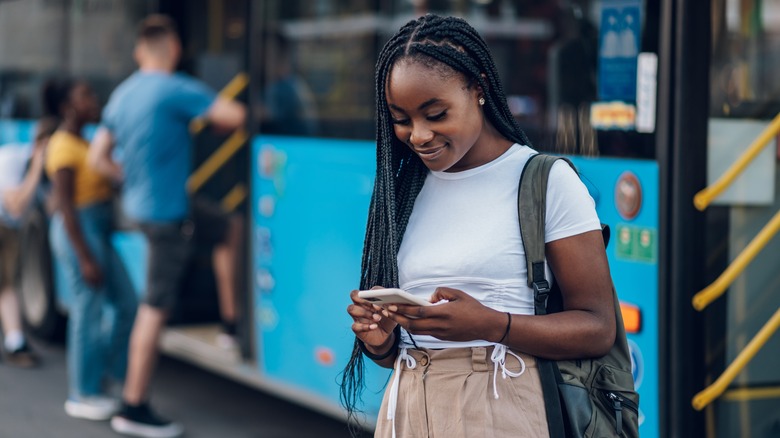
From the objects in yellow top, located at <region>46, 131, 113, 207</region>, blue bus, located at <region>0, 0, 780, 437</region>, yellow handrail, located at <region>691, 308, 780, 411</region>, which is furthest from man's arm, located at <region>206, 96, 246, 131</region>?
yellow handrail, located at <region>691, 308, 780, 411</region>

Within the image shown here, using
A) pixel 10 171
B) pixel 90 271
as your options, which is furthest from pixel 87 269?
pixel 10 171

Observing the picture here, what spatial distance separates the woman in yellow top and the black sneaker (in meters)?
0.43

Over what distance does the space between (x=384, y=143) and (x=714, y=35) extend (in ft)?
5.52

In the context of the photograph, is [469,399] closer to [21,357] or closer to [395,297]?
[395,297]

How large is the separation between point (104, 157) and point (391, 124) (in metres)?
3.97

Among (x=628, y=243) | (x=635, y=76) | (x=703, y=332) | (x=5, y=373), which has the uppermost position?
(x=635, y=76)

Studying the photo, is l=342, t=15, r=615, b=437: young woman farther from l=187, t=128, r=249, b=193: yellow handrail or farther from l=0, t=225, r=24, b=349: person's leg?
l=0, t=225, r=24, b=349: person's leg

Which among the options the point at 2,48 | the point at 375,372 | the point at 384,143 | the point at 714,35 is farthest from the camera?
the point at 2,48

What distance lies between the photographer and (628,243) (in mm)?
3898

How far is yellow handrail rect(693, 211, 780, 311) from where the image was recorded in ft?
12.1

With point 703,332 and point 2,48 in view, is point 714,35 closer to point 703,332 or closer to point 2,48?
point 703,332

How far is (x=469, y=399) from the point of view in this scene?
2254mm

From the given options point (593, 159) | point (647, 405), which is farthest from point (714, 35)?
point (647, 405)

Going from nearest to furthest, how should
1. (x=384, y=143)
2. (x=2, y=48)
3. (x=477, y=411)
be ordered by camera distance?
(x=477, y=411) < (x=384, y=143) < (x=2, y=48)
